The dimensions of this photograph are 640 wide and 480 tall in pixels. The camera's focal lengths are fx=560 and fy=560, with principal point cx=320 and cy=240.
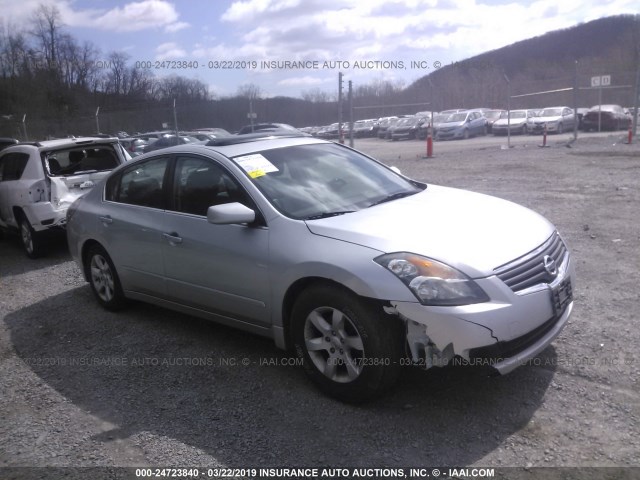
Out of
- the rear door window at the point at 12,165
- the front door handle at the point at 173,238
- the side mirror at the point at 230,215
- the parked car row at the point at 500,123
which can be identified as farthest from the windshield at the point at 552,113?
the side mirror at the point at 230,215

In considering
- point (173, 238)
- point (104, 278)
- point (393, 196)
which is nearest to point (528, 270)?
point (393, 196)

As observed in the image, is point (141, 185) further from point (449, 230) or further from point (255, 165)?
point (449, 230)

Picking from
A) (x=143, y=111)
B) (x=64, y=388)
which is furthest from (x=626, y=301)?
(x=143, y=111)

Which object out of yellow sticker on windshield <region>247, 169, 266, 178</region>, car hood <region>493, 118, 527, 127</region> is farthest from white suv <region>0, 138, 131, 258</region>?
car hood <region>493, 118, 527, 127</region>

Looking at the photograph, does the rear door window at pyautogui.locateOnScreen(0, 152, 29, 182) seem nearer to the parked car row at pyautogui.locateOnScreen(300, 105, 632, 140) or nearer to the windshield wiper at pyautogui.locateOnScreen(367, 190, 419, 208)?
the windshield wiper at pyautogui.locateOnScreen(367, 190, 419, 208)

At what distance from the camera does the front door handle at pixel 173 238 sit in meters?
4.42

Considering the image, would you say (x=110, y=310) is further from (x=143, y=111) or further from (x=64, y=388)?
(x=143, y=111)

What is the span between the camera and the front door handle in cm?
442

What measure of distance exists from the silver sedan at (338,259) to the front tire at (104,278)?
147 millimetres

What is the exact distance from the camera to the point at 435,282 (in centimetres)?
312

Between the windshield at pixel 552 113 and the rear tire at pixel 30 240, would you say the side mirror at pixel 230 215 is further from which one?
the windshield at pixel 552 113

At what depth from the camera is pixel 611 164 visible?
13.4 metres

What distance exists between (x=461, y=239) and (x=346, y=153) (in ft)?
6.07

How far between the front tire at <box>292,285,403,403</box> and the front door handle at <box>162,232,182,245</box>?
4.33 feet
